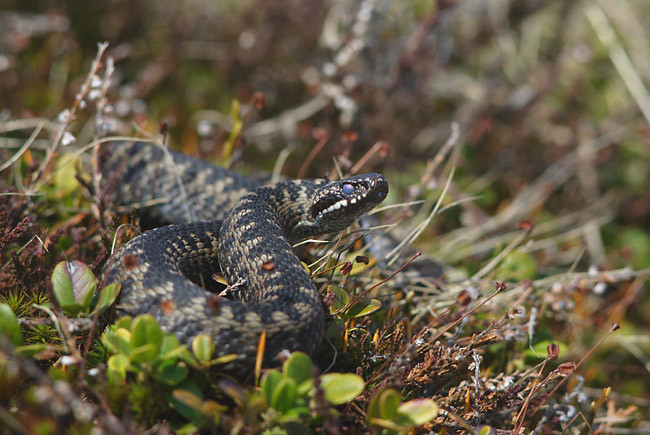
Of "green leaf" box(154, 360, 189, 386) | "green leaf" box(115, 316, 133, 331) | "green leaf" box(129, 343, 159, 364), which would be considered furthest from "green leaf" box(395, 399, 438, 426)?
"green leaf" box(115, 316, 133, 331)

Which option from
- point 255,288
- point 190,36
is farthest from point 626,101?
point 255,288

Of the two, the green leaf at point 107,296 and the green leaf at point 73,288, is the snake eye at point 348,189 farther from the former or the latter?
the green leaf at point 73,288

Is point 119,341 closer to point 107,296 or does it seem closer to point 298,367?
point 107,296

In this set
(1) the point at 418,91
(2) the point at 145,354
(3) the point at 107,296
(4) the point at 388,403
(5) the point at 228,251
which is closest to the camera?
(2) the point at 145,354

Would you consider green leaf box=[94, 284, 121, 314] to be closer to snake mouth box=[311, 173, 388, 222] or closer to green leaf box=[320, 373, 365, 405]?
green leaf box=[320, 373, 365, 405]

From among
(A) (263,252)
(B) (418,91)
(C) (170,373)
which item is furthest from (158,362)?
(B) (418,91)

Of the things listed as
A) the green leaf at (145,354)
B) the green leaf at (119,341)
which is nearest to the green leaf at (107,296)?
the green leaf at (119,341)
